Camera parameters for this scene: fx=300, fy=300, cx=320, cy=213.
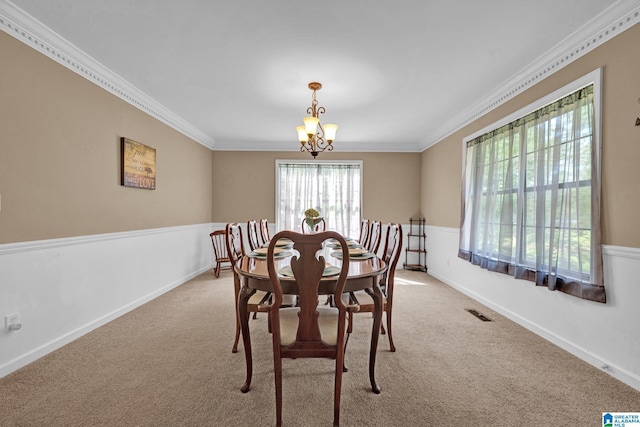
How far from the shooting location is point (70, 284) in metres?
2.60

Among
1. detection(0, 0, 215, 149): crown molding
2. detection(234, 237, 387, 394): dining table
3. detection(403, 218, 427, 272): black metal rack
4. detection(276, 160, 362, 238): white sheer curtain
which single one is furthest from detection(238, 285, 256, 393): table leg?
detection(403, 218, 427, 272): black metal rack

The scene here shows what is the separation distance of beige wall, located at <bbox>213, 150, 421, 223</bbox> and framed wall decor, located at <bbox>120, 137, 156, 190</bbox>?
6.88 feet

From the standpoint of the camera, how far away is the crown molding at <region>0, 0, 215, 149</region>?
209 cm

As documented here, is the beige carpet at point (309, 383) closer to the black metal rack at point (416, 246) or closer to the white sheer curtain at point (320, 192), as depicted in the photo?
the black metal rack at point (416, 246)

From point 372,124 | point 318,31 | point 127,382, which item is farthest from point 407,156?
point 127,382

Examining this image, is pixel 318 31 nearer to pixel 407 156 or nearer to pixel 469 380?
pixel 469 380

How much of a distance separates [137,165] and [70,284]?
59.3 inches

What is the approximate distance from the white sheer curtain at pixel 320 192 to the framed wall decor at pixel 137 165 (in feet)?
8.41

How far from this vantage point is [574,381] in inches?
78.8

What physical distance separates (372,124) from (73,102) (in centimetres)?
368

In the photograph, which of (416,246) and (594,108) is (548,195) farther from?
(416,246)

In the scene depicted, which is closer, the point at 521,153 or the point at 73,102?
the point at 73,102

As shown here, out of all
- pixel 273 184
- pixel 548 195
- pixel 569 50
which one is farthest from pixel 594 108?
pixel 273 184

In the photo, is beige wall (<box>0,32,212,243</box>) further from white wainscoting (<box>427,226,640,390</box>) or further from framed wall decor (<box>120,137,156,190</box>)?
white wainscoting (<box>427,226,640,390</box>)
